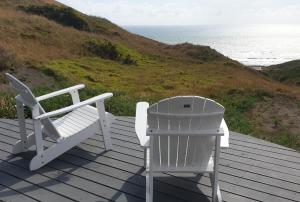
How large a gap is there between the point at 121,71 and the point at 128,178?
20.8 m

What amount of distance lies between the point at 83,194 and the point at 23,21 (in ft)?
89.5

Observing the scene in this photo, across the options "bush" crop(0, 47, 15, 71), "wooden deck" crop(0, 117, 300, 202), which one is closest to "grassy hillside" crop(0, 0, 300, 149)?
"bush" crop(0, 47, 15, 71)

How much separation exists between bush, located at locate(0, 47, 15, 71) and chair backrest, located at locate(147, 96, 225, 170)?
14394mm

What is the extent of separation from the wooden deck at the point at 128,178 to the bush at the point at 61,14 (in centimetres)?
3195

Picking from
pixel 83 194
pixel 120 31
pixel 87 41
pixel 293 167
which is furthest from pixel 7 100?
pixel 120 31

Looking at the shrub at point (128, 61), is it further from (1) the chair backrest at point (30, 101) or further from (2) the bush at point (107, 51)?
(1) the chair backrest at point (30, 101)

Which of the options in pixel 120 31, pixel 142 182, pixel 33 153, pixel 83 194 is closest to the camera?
pixel 83 194

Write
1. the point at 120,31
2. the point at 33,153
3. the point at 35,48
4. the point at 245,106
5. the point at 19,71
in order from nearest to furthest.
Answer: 1. the point at 33,153
2. the point at 245,106
3. the point at 19,71
4. the point at 35,48
5. the point at 120,31

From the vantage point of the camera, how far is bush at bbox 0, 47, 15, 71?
53.5 feet

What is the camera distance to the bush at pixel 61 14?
116ft

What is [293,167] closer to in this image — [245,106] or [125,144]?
[125,144]

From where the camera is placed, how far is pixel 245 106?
10797 mm

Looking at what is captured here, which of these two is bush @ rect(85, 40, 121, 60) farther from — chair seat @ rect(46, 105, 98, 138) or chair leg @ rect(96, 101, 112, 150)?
chair leg @ rect(96, 101, 112, 150)

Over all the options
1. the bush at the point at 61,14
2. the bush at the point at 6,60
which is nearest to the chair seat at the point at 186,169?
the bush at the point at 6,60
